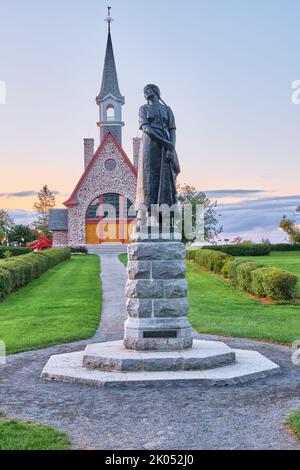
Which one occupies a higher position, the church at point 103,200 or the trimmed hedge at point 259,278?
the church at point 103,200

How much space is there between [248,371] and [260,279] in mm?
9172

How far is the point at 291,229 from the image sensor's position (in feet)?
173

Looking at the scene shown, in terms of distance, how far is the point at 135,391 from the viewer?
7.55 metres

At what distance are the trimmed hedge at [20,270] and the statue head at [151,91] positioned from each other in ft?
33.5

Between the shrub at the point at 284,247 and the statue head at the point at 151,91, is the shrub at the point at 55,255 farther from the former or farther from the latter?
the statue head at the point at 151,91

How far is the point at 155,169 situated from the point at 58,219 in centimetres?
4148

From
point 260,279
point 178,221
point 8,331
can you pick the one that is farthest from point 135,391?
point 260,279

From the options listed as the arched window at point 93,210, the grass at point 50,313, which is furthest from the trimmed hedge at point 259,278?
the arched window at point 93,210

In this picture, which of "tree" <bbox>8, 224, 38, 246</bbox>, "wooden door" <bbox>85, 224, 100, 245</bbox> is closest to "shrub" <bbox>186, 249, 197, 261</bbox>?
"wooden door" <bbox>85, 224, 100, 245</bbox>

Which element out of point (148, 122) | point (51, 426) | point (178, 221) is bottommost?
point (51, 426)

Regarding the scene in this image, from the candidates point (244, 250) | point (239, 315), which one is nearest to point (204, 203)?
point (244, 250)

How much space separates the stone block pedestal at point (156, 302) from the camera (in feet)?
29.6
